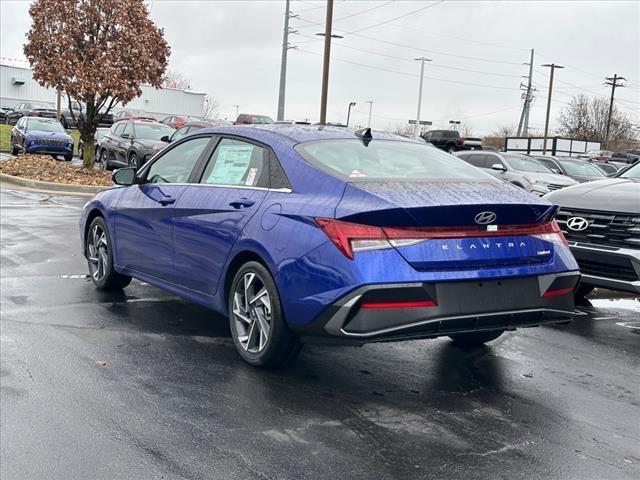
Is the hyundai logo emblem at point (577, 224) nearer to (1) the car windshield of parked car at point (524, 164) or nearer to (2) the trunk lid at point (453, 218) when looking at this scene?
(2) the trunk lid at point (453, 218)

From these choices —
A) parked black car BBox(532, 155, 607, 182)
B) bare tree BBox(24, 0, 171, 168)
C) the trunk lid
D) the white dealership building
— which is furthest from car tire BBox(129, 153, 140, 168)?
the white dealership building

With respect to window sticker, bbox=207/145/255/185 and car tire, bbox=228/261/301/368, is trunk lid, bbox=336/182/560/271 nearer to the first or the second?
car tire, bbox=228/261/301/368

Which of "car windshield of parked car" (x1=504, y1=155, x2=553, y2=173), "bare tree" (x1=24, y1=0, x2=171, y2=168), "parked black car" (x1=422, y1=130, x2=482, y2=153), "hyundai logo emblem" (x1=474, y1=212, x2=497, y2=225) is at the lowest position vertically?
"hyundai logo emblem" (x1=474, y1=212, x2=497, y2=225)

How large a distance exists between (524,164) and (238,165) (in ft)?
52.5

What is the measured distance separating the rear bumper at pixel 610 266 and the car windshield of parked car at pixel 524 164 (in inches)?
521

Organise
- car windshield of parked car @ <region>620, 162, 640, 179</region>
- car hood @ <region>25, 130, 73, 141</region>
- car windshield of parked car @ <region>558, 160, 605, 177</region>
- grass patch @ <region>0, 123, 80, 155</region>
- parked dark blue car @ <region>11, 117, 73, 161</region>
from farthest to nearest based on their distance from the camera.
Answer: grass patch @ <region>0, 123, 80, 155</region> < car hood @ <region>25, 130, 73, 141</region> < parked dark blue car @ <region>11, 117, 73, 161</region> < car windshield of parked car @ <region>558, 160, 605, 177</region> < car windshield of parked car @ <region>620, 162, 640, 179</region>

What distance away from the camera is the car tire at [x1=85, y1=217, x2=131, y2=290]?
7.15 m

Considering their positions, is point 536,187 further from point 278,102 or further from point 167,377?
point 278,102

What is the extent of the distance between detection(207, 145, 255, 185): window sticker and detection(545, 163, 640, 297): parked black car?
3259 millimetres

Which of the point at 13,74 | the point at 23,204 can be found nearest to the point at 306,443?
the point at 23,204

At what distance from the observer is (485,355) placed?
18.4ft

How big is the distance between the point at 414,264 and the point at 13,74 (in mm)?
77169

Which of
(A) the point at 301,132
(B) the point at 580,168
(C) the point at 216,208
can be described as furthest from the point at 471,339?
(B) the point at 580,168

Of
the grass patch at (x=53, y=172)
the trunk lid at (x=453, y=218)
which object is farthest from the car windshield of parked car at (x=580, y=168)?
the trunk lid at (x=453, y=218)
